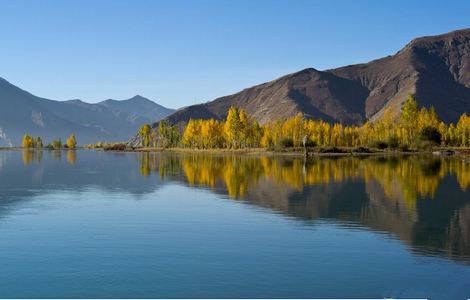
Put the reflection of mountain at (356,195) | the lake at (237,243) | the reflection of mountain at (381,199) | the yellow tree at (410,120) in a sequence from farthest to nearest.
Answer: the yellow tree at (410,120)
the reflection of mountain at (356,195)
the reflection of mountain at (381,199)
the lake at (237,243)

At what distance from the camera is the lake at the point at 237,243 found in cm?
2016

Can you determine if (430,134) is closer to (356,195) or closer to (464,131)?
(464,131)

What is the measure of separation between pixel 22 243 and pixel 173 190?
27.4 meters

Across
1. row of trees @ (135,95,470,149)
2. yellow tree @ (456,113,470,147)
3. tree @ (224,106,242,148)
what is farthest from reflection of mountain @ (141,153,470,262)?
yellow tree @ (456,113,470,147)

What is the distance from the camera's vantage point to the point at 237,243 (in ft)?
91.5

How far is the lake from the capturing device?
66.1 ft

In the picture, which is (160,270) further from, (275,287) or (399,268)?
(399,268)

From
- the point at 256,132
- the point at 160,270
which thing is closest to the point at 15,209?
the point at 160,270

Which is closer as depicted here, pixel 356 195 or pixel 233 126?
pixel 356 195

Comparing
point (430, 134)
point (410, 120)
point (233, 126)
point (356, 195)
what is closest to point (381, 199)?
point (356, 195)

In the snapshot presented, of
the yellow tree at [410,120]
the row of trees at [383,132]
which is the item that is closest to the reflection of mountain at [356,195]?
the row of trees at [383,132]

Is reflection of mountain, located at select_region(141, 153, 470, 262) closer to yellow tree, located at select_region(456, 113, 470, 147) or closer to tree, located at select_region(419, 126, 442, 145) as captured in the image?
tree, located at select_region(419, 126, 442, 145)

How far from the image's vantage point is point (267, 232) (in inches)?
1212

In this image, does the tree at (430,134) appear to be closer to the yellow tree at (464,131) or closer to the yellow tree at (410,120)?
the yellow tree at (410,120)
